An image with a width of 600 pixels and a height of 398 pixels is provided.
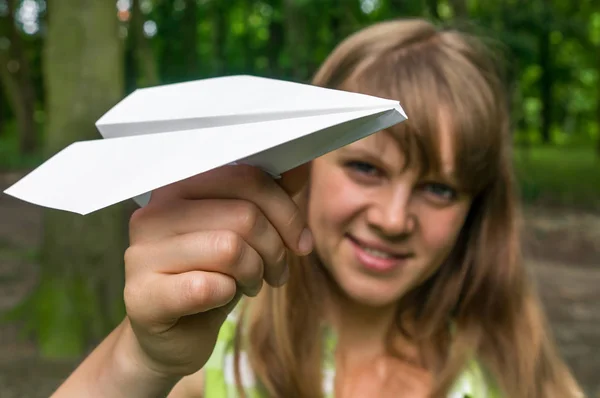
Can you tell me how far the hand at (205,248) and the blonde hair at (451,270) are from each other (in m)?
0.52

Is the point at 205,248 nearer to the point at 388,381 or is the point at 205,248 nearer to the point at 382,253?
the point at 382,253

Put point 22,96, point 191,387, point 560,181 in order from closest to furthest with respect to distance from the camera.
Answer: point 191,387 → point 560,181 → point 22,96

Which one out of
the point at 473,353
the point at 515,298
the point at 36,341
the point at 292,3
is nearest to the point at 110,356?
the point at 473,353

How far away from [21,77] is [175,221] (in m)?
12.9

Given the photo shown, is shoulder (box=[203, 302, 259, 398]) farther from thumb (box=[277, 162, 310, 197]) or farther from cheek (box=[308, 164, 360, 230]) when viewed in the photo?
thumb (box=[277, 162, 310, 197])

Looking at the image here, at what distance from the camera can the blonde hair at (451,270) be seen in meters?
1.09

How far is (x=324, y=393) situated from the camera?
3.72 feet

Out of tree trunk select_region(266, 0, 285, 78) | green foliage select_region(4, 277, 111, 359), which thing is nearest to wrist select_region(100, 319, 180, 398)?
green foliage select_region(4, 277, 111, 359)

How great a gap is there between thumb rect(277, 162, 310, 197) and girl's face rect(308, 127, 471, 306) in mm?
443

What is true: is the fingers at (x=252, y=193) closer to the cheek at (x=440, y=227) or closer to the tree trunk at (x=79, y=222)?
the cheek at (x=440, y=227)

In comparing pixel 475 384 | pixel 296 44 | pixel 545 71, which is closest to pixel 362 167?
pixel 475 384

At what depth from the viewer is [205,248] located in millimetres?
514

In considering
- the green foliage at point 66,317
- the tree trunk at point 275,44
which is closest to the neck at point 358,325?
the green foliage at point 66,317

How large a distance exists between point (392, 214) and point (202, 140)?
1.94ft
